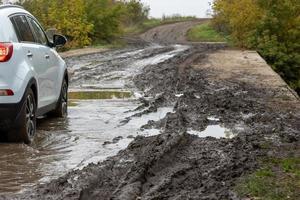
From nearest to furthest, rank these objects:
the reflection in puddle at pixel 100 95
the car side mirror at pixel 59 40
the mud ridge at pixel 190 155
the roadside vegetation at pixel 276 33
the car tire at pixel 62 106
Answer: the mud ridge at pixel 190 155 < the car side mirror at pixel 59 40 < the car tire at pixel 62 106 < the reflection in puddle at pixel 100 95 < the roadside vegetation at pixel 276 33

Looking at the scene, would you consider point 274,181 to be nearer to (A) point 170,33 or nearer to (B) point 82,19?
(B) point 82,19

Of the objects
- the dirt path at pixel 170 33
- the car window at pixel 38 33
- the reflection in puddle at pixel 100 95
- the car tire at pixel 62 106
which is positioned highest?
the car window at pixel 38 33

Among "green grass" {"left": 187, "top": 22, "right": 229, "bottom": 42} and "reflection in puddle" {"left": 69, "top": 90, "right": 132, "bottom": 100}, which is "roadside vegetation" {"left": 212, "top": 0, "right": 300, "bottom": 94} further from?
"green grass" {"left": 187, "top": 22, "right": 229, "bottom": 42}

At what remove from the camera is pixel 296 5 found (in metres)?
26.6

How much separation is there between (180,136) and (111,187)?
89.3 inches

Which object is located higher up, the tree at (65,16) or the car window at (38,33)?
the car window at (38,33)

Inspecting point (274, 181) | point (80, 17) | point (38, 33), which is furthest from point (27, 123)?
point (80, 17)

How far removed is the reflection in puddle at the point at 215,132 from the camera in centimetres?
818

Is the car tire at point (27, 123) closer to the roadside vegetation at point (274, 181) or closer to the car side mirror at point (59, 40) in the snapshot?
the car side mirror at point (59, 40)

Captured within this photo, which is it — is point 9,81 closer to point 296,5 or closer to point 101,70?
point 101,70

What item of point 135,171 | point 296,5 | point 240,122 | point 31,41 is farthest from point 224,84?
point 296,5

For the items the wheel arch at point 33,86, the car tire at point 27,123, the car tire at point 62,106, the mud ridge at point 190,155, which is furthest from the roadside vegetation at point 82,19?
the car tire at point 27,123

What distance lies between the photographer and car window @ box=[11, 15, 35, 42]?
27.1ft

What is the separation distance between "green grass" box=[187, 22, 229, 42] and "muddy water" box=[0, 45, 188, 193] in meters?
34.2
